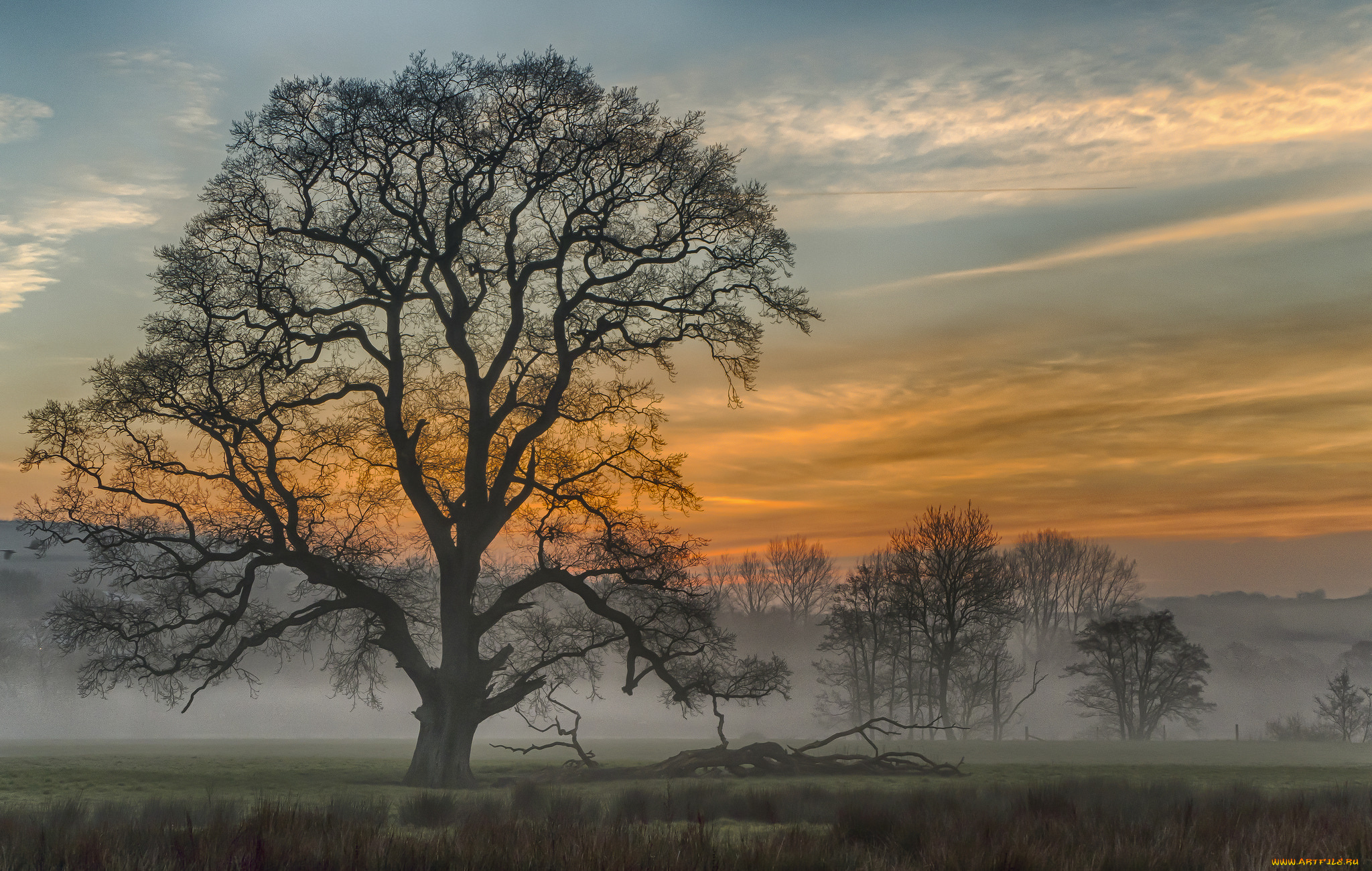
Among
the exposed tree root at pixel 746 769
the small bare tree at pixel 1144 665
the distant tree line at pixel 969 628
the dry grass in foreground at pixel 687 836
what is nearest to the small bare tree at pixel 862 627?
the distant tree line at pixel 969 628

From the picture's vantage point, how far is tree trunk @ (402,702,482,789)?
72.3 ft

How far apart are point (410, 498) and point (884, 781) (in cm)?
1296

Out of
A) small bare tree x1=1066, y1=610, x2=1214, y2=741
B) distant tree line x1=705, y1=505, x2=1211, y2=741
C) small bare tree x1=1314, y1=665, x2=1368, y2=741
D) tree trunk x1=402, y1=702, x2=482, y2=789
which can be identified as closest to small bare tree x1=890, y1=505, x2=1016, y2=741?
distant tree line x1=705, y1=505, x2=1211, y2=741

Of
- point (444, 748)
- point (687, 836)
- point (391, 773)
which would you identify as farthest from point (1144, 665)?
point (687, 836)

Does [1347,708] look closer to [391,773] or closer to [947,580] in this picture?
[947,580]

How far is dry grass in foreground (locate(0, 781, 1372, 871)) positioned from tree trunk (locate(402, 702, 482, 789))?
7564mm

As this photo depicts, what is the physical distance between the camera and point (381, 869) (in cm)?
808

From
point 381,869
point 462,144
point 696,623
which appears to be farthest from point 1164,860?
point 462,144

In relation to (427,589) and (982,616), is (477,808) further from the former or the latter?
(982,616)

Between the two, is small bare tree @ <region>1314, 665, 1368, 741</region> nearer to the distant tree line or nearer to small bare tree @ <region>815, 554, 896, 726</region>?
the distant tree line

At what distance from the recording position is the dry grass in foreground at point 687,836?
8.32 metres

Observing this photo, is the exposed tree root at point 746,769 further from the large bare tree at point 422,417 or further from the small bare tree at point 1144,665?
the small bare tree at point 1144,665

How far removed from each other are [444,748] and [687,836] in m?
14.3

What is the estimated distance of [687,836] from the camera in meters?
9.50
